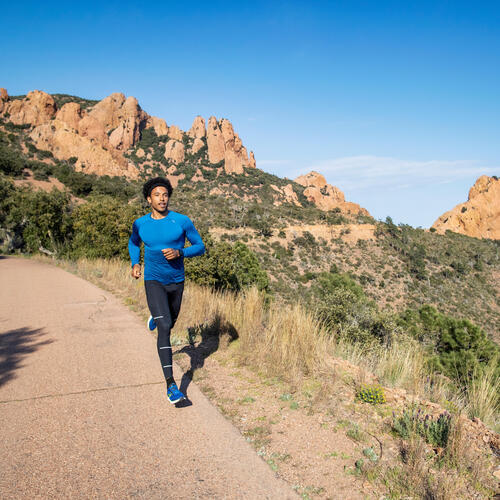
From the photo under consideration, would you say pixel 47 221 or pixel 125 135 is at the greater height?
pixel 125 135

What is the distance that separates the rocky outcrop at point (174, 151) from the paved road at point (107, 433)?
83.8m

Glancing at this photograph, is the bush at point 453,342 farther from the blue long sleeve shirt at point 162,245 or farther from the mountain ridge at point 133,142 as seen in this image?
the mountain ridge at point 133,142

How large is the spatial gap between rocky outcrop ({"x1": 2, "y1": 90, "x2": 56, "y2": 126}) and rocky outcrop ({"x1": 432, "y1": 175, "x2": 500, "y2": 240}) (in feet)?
292

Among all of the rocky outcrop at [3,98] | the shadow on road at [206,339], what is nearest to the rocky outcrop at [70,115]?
the rocky outcrop at [3,98]

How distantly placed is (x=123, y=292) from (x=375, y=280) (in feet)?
123

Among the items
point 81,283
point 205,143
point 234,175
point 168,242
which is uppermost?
point 205,143

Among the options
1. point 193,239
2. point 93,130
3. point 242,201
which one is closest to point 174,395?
point 193,239

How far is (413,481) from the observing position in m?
2.00

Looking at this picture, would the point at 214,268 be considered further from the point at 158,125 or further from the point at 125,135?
the point at 158,125

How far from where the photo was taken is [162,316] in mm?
3307

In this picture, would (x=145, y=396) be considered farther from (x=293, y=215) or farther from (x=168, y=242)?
(x=293, y=215)

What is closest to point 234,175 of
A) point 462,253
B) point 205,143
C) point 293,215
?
point 205,143

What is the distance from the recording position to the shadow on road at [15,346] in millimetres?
3764

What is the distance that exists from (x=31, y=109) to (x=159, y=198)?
269 feet
